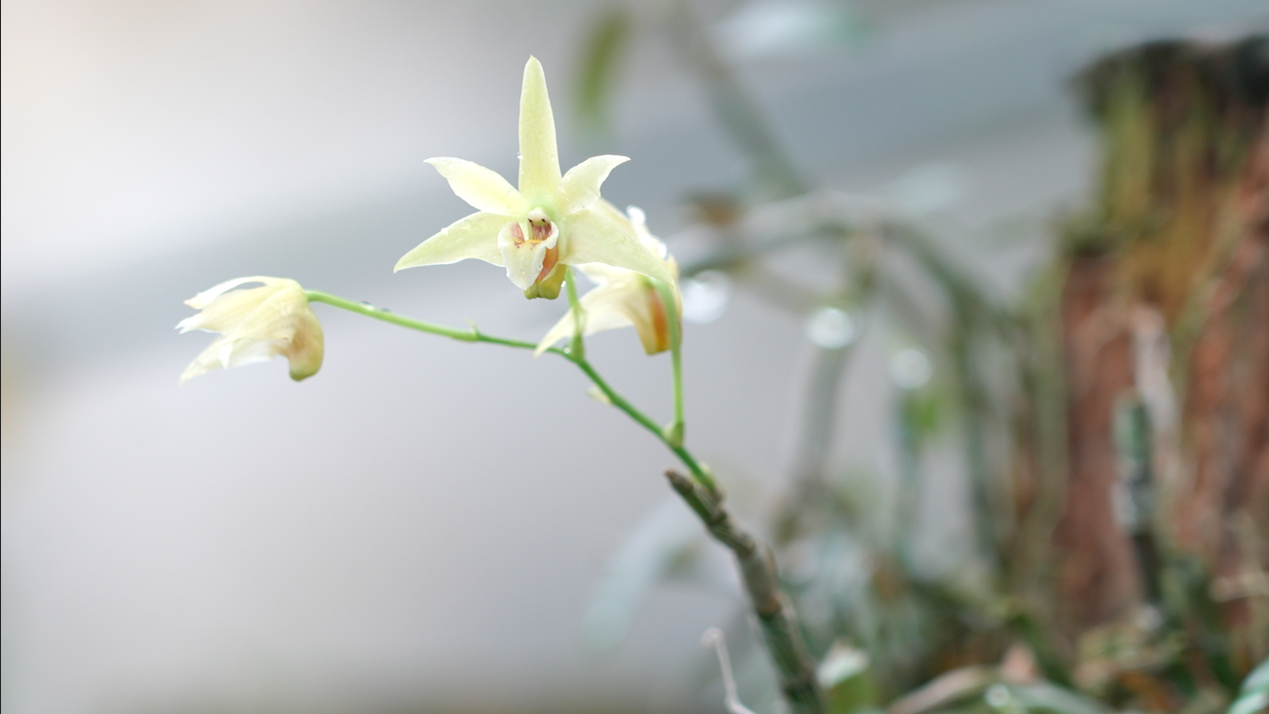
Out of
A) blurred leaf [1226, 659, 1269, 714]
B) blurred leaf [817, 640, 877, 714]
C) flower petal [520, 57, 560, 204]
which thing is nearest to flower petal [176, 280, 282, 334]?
flower petal [520, 57, 560, 204]

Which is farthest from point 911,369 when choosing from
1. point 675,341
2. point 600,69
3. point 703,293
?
point 675,341

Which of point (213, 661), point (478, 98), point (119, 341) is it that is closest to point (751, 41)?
point (478, 98)

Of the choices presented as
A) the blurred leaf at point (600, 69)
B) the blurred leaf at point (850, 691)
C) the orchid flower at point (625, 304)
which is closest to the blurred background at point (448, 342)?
the blurred leaf at point (600, 69)

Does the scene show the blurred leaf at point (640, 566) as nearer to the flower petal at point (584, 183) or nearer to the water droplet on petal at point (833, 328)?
the water droplet on petal at point (833, 328)

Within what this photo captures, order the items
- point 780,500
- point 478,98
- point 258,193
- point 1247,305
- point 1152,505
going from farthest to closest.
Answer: point 478,98 → point 258,193 → point 780,500 → point 1247,305 → point 1152,505

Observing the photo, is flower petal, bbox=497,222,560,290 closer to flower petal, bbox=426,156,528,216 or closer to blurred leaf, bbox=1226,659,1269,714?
flower petal, bbox=426,156,528,216

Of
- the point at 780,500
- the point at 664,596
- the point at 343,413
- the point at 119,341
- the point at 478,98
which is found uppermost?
the point at 478,98

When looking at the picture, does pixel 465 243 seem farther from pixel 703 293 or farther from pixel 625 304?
pixel 703 293

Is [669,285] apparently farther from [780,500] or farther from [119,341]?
[119,341]
